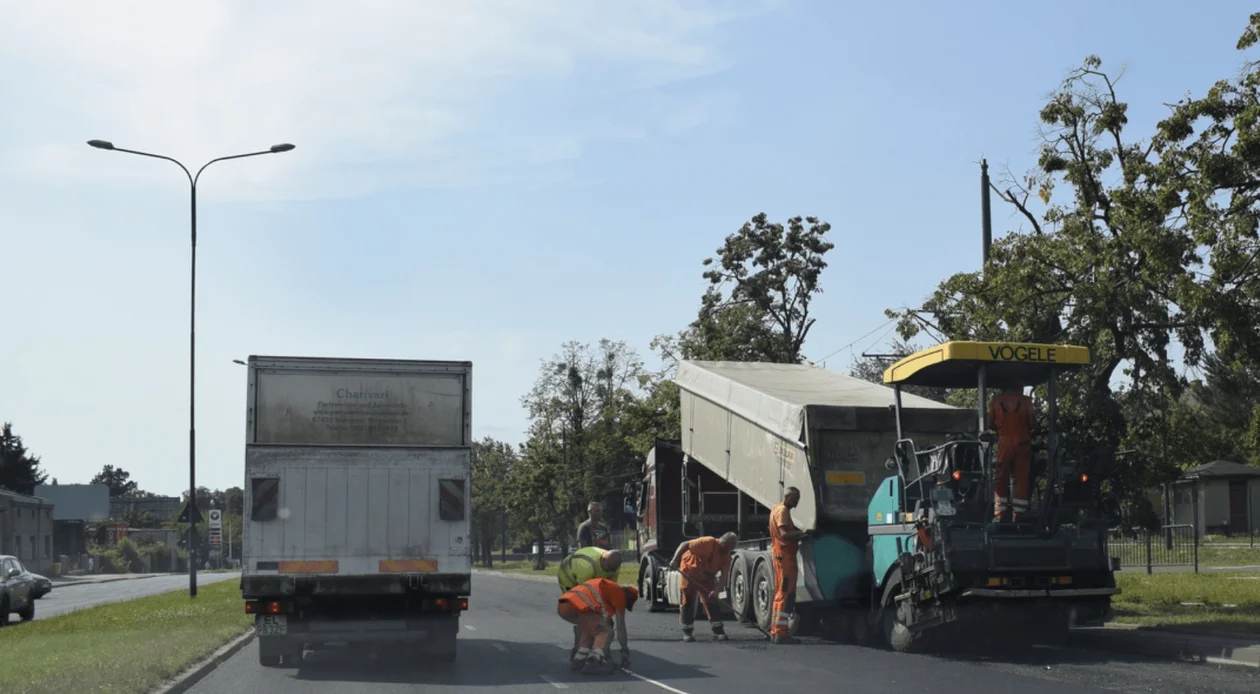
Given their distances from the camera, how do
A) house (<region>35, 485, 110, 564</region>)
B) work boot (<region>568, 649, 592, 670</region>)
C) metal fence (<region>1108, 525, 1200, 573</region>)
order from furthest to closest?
house (<region>35, 485, 110, 564</region>), metal fence (<region>1108, 525, 1200, 573</region>), work boot (<region>568, 649, 592, 670</region>)

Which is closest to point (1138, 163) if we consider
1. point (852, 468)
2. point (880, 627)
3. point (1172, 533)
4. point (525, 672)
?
point (852, 468)

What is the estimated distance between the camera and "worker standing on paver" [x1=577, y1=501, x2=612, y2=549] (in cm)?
2042

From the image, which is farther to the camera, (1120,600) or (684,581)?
(1120,600)

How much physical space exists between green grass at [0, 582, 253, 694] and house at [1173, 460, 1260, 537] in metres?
44.9

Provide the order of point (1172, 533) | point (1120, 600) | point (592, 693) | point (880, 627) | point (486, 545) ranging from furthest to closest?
1. point (486, 545)
2. point (1172, 533)
3. point (1120, 600)
4. point (880, 627)
5. point (592, 693)

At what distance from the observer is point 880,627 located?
16766 mm

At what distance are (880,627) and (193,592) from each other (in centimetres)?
2009

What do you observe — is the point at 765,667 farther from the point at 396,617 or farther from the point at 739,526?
the point at 739,526

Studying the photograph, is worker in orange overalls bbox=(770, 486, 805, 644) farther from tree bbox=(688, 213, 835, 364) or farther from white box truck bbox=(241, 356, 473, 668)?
tree bbox=(688, 213, 835, 364)

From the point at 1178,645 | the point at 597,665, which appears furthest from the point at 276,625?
the point at 1178,645

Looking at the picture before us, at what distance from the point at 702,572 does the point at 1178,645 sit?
20.2ft

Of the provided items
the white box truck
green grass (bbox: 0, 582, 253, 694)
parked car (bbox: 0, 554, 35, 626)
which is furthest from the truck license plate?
parked car (bbox: 0, 554, 35, 626)

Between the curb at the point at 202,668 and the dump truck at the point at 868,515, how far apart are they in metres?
6.79

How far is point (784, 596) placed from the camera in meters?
17.3
